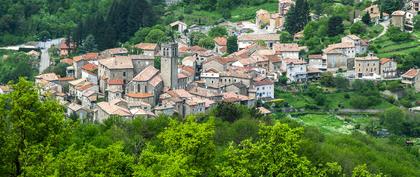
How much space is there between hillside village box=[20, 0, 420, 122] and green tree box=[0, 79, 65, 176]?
21.2 meters

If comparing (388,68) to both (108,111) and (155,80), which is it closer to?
(155,80)

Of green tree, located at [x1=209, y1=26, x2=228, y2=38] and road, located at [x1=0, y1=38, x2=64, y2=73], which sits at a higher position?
green tree, located at [x1=209, y1=26, x2=228, y2=38]

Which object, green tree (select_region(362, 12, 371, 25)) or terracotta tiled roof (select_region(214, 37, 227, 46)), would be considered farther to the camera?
green tree (select_region(362, 12, 371, 25))

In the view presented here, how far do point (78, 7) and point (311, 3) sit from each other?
19.6m

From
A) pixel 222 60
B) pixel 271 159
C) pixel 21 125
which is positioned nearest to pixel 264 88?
pixel 222 60

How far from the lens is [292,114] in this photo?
43.9 metres

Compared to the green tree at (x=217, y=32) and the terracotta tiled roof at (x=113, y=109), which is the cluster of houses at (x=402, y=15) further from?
the terracotta tiled roof at (x=113, y=109)

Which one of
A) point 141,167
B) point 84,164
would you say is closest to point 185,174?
point 141,167

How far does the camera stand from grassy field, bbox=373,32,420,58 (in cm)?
5219

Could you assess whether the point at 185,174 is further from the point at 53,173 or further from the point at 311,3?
the point at 311,3

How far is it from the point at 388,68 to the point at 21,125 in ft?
126

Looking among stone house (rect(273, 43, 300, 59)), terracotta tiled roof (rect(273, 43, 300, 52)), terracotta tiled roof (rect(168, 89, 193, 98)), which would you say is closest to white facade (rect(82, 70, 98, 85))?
terracotta tiled roof (rect(168, 89, 193, 98))

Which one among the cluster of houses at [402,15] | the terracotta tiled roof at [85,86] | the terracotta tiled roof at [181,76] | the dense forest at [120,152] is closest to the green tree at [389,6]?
the cluster of houses at [402,15]

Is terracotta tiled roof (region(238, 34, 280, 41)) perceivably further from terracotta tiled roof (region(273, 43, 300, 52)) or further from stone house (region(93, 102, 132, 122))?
stone house (region(93, 102, 132, 122))
